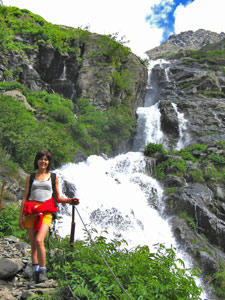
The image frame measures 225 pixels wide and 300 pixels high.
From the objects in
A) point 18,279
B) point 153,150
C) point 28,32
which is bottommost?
point 18,279

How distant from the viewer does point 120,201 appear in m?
12.8

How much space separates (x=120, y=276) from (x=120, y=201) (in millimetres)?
9547

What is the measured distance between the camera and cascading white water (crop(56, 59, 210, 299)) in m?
11.2

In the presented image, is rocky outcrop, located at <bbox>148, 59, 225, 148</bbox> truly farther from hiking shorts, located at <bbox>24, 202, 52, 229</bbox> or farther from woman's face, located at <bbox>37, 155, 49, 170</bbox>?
hiking shorts, located at <bbox>24, 202, 52, 229</bbox>

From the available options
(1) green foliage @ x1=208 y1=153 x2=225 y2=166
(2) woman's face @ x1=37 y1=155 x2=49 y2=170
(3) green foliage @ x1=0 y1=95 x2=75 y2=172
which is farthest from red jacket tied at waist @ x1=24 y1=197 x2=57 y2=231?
(1) green foliage @ x1=208 y1=153 x2=225 y2=166

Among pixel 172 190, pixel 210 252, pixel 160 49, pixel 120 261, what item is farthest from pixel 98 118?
pixel 160 49

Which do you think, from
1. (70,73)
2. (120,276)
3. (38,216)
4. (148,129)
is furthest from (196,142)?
(38,216)

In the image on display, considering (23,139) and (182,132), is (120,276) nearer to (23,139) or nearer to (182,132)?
(23,139)

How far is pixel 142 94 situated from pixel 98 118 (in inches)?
514

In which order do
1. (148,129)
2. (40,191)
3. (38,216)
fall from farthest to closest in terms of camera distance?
(148,129), (40,191), (38,216)

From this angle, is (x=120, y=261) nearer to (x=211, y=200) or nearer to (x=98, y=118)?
(x=211, y=200)

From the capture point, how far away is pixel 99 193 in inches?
507

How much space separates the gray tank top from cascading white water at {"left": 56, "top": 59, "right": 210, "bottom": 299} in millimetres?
6103

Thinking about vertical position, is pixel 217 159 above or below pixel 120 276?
above
